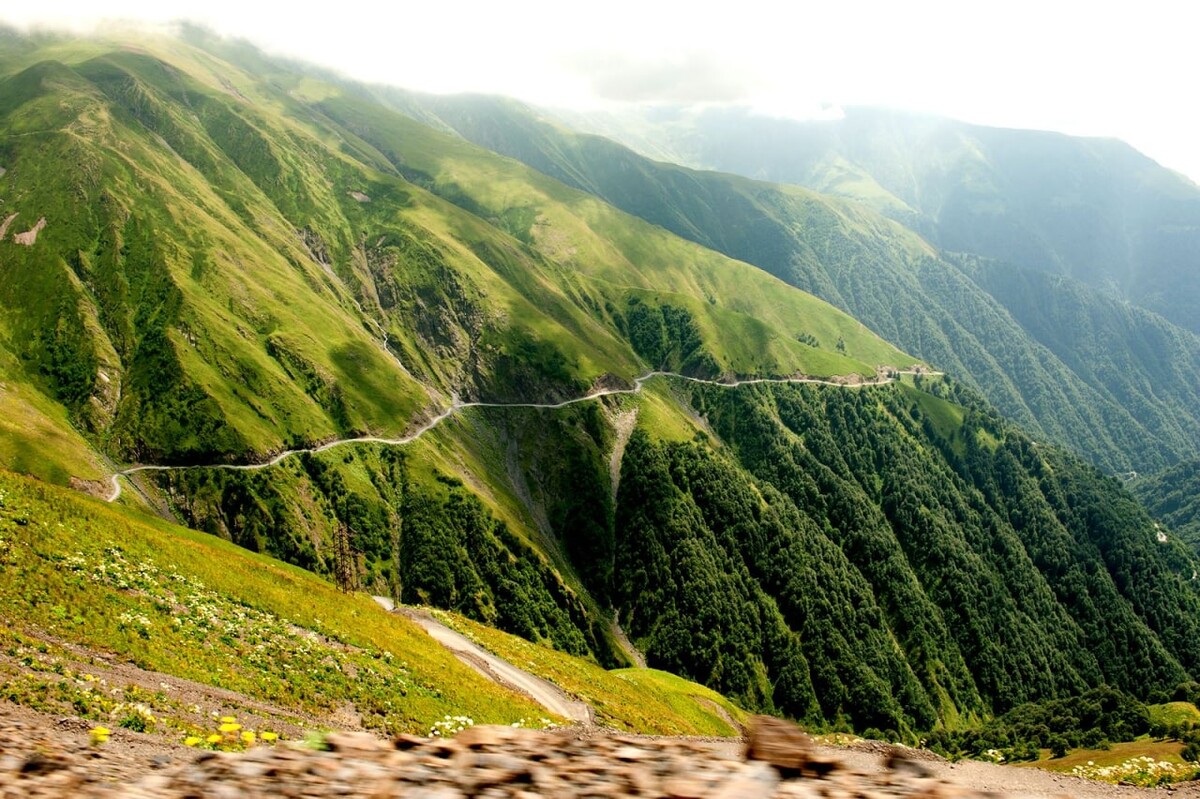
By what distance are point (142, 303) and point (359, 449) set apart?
7683 centimetres

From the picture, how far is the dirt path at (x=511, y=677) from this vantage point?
60969 mm

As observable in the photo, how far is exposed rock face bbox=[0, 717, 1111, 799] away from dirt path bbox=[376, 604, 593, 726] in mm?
50033

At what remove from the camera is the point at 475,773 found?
455 inches

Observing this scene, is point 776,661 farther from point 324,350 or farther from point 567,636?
point 324,350

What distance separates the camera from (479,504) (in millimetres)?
175500

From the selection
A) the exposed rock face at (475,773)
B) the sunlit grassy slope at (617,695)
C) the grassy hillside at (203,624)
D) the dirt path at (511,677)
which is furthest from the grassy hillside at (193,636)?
the exposed rock face at (475,773)

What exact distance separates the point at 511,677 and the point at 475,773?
57.5 meters

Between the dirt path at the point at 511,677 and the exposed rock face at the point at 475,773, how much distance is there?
5003cm

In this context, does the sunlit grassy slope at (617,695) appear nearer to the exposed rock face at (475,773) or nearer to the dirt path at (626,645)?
the exposed rock face at (475,773)

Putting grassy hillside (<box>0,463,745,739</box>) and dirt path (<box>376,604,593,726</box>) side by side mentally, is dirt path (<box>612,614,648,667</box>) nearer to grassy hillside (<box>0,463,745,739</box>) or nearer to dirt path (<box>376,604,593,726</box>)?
dirt path (<box>376,604,593,726</box>)

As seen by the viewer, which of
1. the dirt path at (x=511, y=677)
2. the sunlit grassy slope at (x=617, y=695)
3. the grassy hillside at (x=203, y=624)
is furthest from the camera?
the sunlit grassy slope at (x=617, y=695)

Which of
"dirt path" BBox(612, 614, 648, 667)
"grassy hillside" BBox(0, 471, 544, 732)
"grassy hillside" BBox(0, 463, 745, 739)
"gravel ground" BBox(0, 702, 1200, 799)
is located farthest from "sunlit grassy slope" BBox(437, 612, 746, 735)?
"dirt path" BBox(612, 614, 648, 667)

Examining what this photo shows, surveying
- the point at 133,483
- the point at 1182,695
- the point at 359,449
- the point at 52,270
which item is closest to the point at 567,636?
the point at 359,449

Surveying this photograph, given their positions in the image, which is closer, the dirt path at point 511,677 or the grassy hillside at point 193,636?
the grassy hillside at point 193,636
